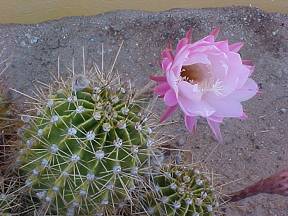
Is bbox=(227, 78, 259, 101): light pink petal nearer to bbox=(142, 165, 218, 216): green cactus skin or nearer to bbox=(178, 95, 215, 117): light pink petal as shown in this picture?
bbox=(178, 95, 215, 117): light pink petal

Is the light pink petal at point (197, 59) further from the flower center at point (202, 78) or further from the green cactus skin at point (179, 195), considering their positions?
the green cactus skin at point (179, 195)

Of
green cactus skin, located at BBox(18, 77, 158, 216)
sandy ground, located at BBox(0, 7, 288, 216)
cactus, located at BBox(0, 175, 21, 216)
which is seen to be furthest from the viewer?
sandy ground, located at BBox(0, 7, 288, 216)

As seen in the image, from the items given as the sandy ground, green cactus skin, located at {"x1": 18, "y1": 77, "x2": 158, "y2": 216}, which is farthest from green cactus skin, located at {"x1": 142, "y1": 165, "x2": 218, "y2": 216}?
the sandy ground

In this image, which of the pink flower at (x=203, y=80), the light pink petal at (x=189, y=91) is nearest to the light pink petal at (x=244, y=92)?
the pink flower at (x=203, y=80)

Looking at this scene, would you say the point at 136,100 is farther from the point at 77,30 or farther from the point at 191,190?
the point at 77,30

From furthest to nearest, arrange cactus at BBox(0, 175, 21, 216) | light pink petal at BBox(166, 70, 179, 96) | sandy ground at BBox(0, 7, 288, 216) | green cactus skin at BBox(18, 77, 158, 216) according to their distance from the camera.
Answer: sandy ground at BBox(0, 7, 288, 216), cactus at BBox(0, 175, 21, 216), green cactus skin at BBox(18, 77, 158, 216), light pink petal at BBox(166, 70, 179, 96)

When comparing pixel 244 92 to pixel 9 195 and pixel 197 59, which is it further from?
pixel 9 195

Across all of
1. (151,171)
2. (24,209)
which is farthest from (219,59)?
(24,209)
